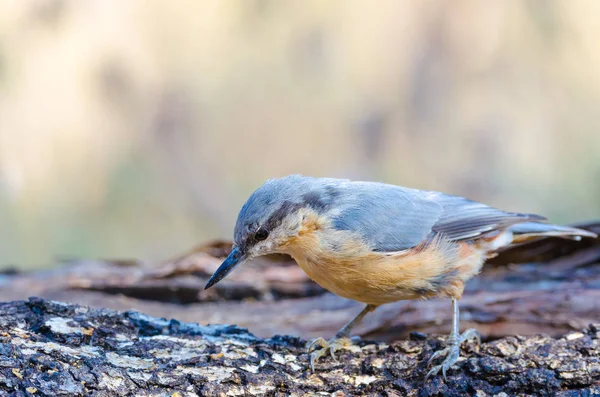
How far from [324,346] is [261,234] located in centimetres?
56

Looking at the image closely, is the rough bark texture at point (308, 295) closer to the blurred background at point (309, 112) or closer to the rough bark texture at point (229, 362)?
the rough bark texture at point (229, 362)

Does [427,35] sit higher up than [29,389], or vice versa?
[427,35]

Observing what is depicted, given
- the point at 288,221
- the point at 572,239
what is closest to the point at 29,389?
the point at 288,221

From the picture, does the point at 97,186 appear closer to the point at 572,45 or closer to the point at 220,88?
the point at 220,88

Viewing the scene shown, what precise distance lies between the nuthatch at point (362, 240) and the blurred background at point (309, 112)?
410 cm

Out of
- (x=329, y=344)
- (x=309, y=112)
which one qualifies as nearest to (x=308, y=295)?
(x=329, y=344)

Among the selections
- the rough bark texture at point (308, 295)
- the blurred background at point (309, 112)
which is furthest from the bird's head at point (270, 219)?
the blurred background at point (309, 112)

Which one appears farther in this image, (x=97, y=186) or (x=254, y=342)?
(x=97, y=186)

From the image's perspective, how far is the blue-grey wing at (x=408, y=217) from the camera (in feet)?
9.18

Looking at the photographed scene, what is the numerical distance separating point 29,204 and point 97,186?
2.30 feet

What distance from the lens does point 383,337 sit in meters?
3.54

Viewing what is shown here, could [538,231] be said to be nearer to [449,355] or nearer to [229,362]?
[449,355]

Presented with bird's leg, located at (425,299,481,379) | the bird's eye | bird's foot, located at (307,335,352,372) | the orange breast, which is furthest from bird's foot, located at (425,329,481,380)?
the bird's eye

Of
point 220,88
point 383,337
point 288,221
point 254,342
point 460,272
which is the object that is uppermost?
point 220,88
